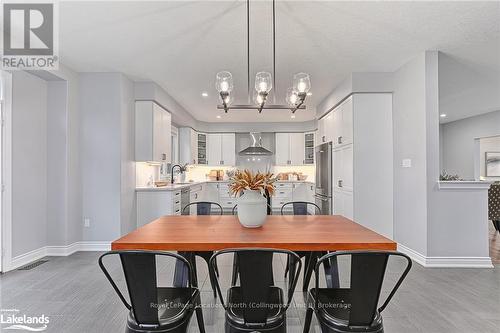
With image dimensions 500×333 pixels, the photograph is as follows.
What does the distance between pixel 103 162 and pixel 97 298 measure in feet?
7.12

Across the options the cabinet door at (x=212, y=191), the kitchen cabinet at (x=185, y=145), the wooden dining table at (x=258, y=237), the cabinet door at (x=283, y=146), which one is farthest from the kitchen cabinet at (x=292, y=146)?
the wooden dining table at (x=258, y=237)

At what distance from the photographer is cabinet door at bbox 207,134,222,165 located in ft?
27.9

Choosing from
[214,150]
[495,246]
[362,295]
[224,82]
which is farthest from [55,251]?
[495,246]

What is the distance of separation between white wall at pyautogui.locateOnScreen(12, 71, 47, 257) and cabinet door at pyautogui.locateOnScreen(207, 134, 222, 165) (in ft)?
15.9

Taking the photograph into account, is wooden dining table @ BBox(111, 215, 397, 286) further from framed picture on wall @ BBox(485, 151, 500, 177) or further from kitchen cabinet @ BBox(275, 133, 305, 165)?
framed picture on wall @ BBox(485, 151, 500, 177)

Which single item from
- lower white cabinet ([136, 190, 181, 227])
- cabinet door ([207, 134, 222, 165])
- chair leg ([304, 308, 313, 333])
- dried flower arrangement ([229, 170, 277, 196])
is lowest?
chair leg ([304, 308, 313, 333])

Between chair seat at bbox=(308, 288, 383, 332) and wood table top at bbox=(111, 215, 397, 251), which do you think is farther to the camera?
wood table top at bbox=(111, 215, 397, 251)

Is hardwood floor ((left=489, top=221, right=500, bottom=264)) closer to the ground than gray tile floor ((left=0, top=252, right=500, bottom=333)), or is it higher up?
closer to the ground

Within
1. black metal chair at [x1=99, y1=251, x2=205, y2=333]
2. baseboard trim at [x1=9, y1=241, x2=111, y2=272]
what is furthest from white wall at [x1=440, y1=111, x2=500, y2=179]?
baseboard trim at [x1=9, y1=241, x2=111, y2=272]

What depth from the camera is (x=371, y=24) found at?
9.38ft

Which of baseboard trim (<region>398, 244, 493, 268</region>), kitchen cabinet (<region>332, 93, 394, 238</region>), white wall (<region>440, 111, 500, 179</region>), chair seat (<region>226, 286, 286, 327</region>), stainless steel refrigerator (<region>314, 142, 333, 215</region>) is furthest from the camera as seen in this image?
white wall (<region>440, 111, 500, 179</region>)

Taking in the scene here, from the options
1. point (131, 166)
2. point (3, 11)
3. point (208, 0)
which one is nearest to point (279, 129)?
point (131, 166)

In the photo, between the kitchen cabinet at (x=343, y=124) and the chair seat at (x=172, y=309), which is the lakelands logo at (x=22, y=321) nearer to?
the chair seat at (x=172, y=309)

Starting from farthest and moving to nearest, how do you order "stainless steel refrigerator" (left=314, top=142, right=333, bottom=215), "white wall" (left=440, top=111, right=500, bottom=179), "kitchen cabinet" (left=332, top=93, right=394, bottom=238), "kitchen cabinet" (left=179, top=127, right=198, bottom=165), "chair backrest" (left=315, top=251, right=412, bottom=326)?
1. "kitchen cabinet" (left=179, top=127, right=198, bottom=165)
2. "white wall" (left=440, top=111, right=500, bottom=179)
3. "stainless steel refrigerator" (left=314, top=142, right=333, bottom=215)
4. "kitchen cabinet" (left=332, top=93, right=394, bottom=238)
5. "chair backrest" (left=315, top=251, right=412, bottom=326)
